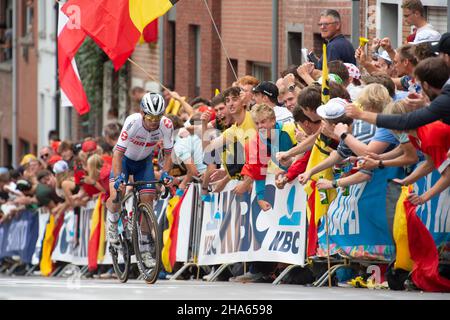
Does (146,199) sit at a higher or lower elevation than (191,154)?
lower

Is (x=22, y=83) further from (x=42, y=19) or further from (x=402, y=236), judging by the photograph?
(x=402, y=236)

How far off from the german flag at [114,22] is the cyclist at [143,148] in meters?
3.30

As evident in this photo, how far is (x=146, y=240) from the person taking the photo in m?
15.7

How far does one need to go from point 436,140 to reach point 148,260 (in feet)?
15.3

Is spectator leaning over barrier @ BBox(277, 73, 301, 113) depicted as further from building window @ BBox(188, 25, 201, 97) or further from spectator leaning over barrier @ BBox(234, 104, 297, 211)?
building window @ BBox(188, 25, 201, 97)

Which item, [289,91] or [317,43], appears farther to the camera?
[317,43]

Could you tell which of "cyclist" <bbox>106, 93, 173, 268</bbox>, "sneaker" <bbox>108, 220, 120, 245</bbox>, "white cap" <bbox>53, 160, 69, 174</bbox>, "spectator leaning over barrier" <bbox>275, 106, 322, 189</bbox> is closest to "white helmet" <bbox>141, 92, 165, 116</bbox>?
"cyclist" <bbox>106, 93, 173, 268</bbox>

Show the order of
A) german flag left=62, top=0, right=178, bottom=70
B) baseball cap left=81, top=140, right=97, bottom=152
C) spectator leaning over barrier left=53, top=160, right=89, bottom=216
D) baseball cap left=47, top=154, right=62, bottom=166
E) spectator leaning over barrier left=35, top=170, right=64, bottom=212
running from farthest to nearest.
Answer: baseball cap left=47, top=154, right=62, bottom=166 → spectator leaning over barrier left=35, top=170, right=64, bottom=212 → spectator leaning over barrier left=53, top=160, right=89, bottom=216 → baseball cap left=81, top=140, right=97, bottom=152 → german flag left=62, top=0, right=178, bottom=70

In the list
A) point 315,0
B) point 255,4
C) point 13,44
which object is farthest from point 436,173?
point 13,44

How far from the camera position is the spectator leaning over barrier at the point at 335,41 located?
16312 millimetres

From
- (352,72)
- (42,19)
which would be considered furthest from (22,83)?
(352,72)

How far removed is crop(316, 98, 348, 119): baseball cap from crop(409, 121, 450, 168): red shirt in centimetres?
106

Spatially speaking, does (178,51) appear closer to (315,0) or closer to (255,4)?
(255,4)

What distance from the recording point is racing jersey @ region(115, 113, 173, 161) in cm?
1600
